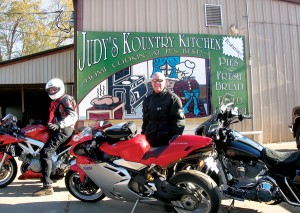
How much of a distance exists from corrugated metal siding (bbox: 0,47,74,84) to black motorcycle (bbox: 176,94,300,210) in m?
9.58

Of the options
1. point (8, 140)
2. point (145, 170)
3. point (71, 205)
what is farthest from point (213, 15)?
point (71, 205)

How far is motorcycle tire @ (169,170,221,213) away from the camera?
393 cm

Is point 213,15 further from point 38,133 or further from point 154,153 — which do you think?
point 154,153

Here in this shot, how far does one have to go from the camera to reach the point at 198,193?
13.3 ft

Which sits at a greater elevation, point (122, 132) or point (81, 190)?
point (122, 132)

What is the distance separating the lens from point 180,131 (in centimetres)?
477

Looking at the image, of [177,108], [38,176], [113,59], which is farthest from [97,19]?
[177,108]

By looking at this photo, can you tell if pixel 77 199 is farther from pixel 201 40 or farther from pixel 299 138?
pixel 201 40

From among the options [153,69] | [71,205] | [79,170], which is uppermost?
[153,69]

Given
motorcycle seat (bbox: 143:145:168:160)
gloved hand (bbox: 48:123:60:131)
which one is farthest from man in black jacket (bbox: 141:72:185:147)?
gloved hand (bbox: 48:123:60:131)

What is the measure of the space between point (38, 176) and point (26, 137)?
749 millimetres

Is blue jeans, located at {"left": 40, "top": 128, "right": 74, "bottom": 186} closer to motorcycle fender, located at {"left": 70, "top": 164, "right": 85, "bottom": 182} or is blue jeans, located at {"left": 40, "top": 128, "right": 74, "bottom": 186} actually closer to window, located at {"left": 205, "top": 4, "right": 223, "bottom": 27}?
motorcycle fender, located at {"left": 70, "top": 164, "right": 85, "bottom": 182}

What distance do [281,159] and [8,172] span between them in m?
4.74

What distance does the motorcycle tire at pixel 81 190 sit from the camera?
17.3 ft
